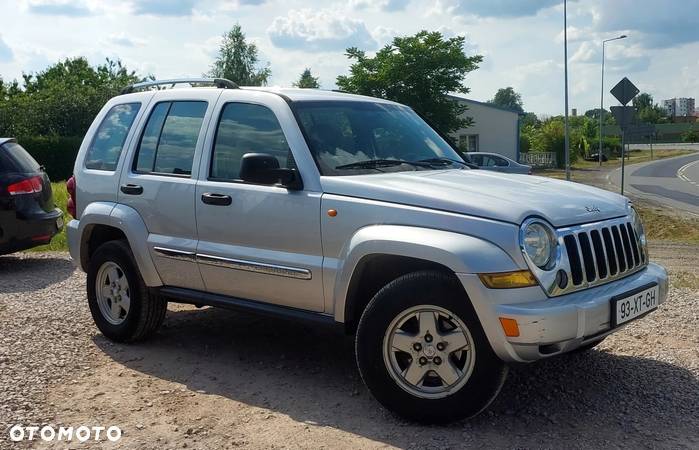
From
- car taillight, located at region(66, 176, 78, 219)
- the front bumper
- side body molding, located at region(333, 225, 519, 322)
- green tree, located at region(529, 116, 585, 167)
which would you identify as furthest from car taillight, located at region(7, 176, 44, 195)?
green tree, located at region(529, 116, 585, 167)

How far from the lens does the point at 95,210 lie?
5785 mm

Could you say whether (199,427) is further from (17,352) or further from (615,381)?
(615,381)

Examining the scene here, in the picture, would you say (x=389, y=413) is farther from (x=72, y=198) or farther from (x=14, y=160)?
(x=14, y=160)


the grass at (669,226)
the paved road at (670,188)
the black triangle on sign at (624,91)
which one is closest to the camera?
the grass at (669,226)

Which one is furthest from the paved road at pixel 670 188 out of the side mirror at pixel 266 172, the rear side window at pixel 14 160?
the side mirror at pixel 266 172

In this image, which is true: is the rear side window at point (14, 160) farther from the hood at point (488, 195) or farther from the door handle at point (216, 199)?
the hood at point (488, 195)

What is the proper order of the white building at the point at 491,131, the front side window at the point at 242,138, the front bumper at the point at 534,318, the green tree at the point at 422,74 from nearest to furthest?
the front bumper at the point at 534,318 → the front side window at the point at 242,138 → the green tree at the point at 422,74 → the white building at the point at 491,131

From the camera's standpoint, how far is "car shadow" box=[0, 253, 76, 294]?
8357 mm

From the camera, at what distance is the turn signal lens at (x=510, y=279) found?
12.3ft

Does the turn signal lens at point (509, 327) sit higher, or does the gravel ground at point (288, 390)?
the turn signal lens at point (509, 327)

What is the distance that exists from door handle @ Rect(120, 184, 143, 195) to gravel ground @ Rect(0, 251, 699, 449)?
119cm

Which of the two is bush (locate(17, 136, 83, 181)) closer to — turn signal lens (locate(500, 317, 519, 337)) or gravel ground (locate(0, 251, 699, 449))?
gravel ground (locate(0, 251, 699, 449))

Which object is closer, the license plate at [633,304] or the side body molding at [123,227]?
the license plate at [633,304]

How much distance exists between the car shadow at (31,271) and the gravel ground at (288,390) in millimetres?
1737
